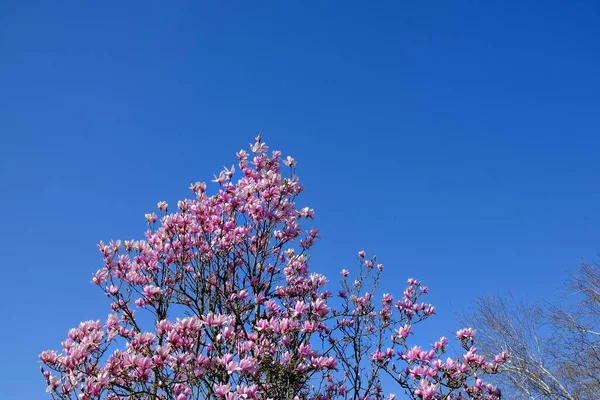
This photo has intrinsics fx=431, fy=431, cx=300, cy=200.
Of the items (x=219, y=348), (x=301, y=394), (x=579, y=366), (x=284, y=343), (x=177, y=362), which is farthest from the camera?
(x=579, y=366)

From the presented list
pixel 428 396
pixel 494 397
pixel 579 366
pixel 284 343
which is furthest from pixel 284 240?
pixel 579 366

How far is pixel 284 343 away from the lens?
11.2ft

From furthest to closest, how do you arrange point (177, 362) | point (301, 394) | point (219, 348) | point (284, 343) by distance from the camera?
point (301, 394) < point (219, 348) < point (284, 343) < point (177, 362)

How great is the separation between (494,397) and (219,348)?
101 inches

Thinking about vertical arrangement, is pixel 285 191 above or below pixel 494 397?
above

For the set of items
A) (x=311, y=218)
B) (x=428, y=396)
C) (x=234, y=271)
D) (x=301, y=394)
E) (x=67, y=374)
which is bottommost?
(x=428, y=396)

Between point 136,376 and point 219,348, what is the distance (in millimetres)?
750

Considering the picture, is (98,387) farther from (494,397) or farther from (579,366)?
(579,366)

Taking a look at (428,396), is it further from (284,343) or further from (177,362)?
(177,362)

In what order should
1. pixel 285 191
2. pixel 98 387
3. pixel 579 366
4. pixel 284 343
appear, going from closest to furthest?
pixel 98 387 → pixel 284 343 → pixel 285 191 → pixel 579 366

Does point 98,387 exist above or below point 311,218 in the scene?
below

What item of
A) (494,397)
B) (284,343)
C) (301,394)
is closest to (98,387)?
(284,343)

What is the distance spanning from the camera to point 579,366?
40.0ft

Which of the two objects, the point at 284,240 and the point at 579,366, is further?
the point at 579,366
